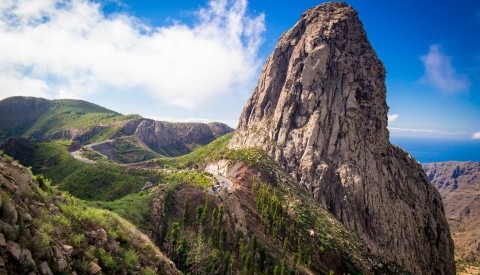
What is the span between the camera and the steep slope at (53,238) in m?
11.0

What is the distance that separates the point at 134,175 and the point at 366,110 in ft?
297

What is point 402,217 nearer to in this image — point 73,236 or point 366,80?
point 366,80

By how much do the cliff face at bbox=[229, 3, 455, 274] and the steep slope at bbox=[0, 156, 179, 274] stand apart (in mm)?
87963

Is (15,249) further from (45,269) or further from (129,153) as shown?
(129,153)

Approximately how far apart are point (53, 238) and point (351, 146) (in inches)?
4182

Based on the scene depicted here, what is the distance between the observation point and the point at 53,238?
13.5m

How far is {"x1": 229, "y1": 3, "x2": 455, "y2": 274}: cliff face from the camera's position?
100m

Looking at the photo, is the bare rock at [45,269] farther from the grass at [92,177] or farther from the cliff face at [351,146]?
the cliff face at [351,146]

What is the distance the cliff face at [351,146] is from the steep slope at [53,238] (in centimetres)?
8796

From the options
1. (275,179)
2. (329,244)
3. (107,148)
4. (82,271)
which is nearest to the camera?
(82,271)

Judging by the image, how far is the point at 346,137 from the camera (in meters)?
108

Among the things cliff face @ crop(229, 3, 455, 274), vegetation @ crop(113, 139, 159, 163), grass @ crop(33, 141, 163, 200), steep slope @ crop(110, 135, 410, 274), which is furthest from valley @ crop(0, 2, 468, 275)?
vegetation @ crop(113, 139, 159, 163)

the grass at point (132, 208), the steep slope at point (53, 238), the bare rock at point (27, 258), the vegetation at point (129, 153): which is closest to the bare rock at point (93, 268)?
the steep slope at point (53, 238)

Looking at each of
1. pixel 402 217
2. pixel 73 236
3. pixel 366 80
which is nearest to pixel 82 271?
pixel 73 236
